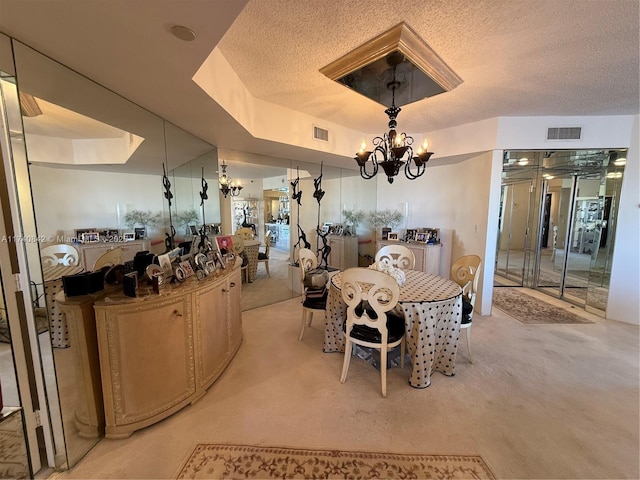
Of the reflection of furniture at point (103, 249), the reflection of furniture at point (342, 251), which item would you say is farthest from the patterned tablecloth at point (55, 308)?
the reflection of furniture at point (342, 251)

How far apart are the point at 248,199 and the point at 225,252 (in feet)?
4.31

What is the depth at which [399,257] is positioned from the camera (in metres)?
3.50

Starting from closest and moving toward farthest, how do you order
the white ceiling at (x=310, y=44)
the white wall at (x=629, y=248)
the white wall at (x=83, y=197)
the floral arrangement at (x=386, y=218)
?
the white ceiling at (x=310, y=44) < the white wall at (x=83, y=197) < the white wall at (x=629, y=248) < the floral arrangement at (x=386, y=218)

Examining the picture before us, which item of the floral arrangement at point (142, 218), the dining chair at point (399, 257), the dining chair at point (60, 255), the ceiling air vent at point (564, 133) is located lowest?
the dining chair at point (399, 257)

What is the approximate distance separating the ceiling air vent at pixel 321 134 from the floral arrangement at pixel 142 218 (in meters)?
2.17

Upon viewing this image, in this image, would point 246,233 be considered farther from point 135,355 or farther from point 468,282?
point 468,282

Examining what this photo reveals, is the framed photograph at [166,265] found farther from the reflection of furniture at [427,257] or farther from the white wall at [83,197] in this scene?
the reflection of furniture at [427,257]

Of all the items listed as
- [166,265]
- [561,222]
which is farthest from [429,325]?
[561,222]

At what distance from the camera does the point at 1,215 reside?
1296mm

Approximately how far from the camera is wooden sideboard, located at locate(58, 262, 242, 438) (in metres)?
1.59

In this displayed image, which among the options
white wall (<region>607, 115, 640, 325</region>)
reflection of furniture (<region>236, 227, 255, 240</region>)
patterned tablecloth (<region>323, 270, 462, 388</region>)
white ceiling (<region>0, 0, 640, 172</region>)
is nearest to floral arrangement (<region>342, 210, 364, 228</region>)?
reflection of furniture (<region>236, 227, 255, 240</region>)

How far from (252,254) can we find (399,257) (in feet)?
8.50

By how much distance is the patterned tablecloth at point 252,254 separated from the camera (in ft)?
14.5

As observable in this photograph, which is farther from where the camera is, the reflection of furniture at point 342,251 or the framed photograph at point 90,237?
the reflection of furniture at point 342,251
